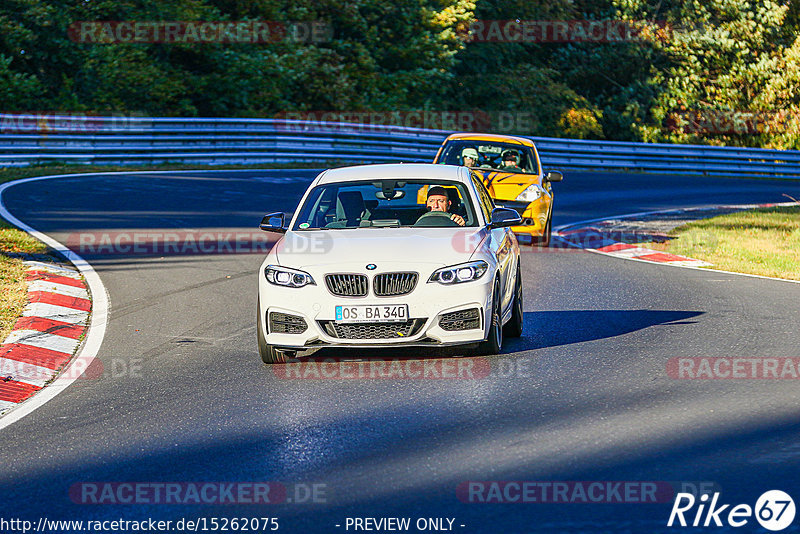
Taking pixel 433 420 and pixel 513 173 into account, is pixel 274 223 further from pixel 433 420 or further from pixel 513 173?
pixel 513 173

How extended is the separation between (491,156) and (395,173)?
26.8ft

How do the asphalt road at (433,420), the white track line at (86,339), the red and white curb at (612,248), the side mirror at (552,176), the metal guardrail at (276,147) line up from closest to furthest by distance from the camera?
the asphalt road at (433,420)
the white track line at (86,339)
the red and white curb at (612,248)
the side mirror at (552,176)
the metal guardrail at (276,147)

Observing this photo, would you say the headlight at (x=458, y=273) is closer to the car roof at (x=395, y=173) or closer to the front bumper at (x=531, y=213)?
the car roof at (x=395, y=173)

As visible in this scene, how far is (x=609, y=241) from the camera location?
18000mm

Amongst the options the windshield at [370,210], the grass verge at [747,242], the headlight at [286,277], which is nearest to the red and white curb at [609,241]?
the grass verge at [747,242]

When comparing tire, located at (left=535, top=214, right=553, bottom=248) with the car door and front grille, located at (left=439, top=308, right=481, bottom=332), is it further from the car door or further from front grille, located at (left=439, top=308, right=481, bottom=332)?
front grille, located at (left=439, top=308, right=481, bottom=332)

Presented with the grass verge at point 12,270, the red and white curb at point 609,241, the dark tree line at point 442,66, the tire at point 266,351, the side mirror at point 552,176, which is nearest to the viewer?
the tire at point 266,351

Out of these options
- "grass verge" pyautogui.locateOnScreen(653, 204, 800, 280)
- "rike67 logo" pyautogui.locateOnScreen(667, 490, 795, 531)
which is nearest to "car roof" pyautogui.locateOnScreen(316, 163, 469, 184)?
"rike67 logo" pyautogui.locateOnScreen(667, 490, 795, 531)

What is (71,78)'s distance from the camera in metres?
33.8

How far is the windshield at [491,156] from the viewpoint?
17.6 metres

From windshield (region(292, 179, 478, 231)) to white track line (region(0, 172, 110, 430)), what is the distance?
6.82 ft

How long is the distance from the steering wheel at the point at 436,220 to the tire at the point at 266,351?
5.49ft

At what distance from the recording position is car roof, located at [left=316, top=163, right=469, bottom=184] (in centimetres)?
1002

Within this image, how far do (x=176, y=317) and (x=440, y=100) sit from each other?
30.7 metres
